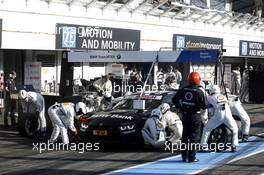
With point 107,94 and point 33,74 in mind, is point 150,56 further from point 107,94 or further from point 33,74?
point 33,74

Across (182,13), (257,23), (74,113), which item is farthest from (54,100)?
(257,23)

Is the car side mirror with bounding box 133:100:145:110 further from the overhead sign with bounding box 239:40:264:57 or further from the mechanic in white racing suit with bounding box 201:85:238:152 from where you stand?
the overhead sign with bounding box 239:40:264:57

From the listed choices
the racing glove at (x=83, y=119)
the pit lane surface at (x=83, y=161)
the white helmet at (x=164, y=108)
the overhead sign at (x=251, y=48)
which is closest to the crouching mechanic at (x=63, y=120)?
the racing glove at (x=83, y=119)

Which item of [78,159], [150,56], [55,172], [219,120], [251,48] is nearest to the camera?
[55,172]

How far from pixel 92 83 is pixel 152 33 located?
1161cm

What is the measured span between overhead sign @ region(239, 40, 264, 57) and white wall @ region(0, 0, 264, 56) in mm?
5664

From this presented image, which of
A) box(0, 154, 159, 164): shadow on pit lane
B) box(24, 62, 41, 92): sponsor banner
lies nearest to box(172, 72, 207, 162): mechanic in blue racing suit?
box(0, 154, 159, 164): shadow on pit lane

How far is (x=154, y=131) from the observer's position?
1091 centimetres

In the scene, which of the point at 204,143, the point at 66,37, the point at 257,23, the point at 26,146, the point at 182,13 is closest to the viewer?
the point at 204,143

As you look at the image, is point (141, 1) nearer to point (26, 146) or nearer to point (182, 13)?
point (182, 13)

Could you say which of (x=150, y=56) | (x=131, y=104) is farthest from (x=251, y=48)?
(x=131, y=104)

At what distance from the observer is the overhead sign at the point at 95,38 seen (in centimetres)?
2341

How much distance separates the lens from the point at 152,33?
2934cm

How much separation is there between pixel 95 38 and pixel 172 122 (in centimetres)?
1414
